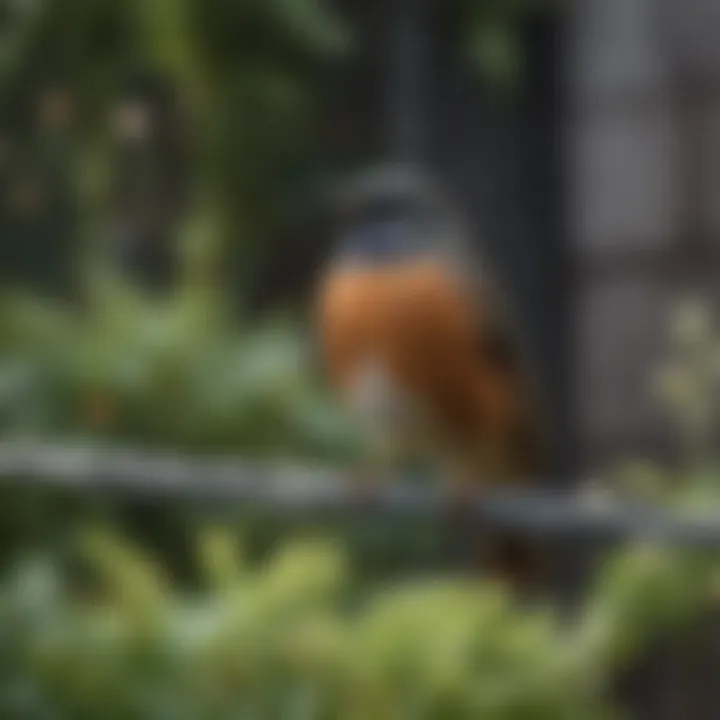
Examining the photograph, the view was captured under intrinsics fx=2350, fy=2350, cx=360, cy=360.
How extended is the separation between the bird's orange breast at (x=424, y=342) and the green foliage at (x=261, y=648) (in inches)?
25.3

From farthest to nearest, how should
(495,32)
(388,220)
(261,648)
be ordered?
(388,220) → (495,32) → (261,648)

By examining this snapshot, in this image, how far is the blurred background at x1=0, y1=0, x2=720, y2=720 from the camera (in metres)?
1.50

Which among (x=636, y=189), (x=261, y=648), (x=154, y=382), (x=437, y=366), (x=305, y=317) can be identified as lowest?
(x=261, y=648)

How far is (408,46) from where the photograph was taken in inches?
113

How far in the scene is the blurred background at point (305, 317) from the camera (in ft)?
4.91

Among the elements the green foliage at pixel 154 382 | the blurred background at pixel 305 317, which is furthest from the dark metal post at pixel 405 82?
the green foliage at pixel 154 382

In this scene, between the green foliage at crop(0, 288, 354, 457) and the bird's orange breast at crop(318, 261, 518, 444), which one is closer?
the green foliage at crop(0, 288, 354, 457)

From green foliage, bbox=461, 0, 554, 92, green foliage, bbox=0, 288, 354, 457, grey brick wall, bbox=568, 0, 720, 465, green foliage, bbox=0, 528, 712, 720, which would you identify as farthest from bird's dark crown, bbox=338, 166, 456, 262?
green foliage, bbox=0, 528, 712, 720

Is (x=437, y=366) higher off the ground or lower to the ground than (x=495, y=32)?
lower

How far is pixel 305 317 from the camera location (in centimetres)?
256

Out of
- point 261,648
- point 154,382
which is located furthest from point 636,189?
point 261,648

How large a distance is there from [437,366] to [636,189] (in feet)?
2.50

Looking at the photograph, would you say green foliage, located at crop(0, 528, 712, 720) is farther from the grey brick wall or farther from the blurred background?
the grey brick wall

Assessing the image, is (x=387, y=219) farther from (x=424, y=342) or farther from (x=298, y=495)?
(x=298, y=495)
